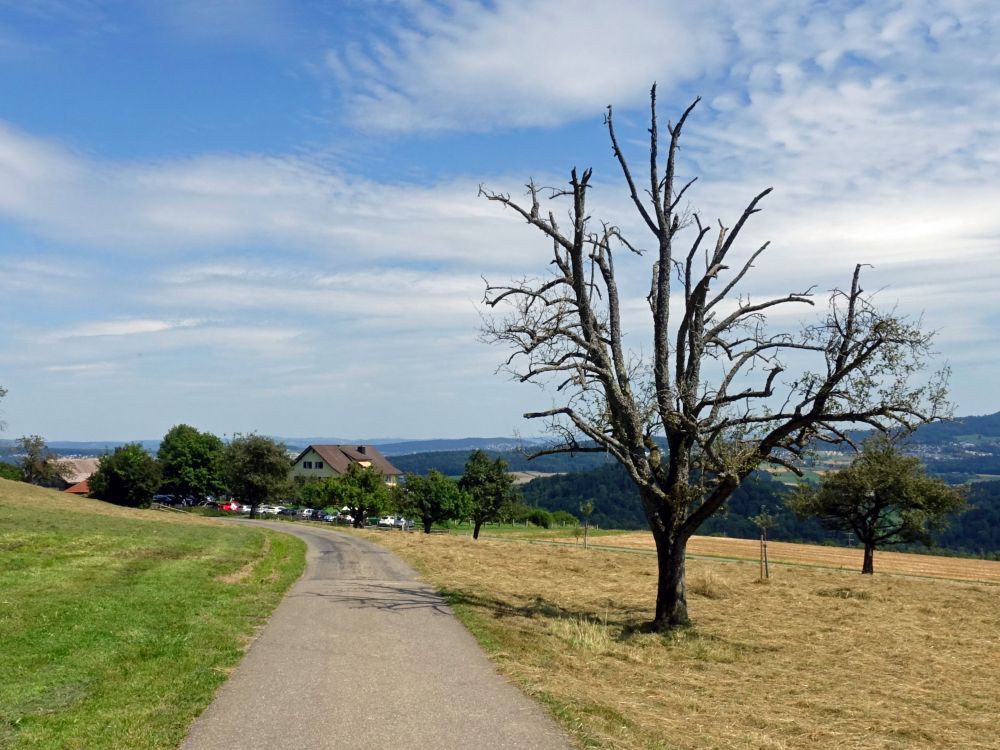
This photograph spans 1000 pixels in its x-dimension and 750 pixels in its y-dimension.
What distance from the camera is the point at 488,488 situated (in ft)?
213

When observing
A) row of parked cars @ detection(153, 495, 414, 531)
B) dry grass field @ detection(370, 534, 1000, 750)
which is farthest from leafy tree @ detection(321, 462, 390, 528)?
dry grass field @ detection(370, 534, 1000, 750)

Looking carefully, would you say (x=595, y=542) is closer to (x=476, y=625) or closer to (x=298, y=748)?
(x=476, y=625)

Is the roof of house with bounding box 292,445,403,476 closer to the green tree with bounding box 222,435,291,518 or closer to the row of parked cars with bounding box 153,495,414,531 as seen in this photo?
the row of parked cars with bounding box 153,495,414,531

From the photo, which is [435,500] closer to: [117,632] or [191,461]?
[191,461]

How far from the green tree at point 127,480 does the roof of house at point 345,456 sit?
36.9m

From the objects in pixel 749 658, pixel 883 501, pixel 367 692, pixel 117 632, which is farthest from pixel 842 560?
pixel 367 692

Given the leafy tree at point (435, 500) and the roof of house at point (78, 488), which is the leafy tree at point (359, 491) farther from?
the roof of house at point (78, 488)

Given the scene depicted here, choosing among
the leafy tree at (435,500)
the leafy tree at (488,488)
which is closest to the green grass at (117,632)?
the leafy tree at (435,500)

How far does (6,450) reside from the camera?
97188mm

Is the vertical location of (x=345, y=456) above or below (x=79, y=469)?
above

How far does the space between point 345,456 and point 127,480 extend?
49219 mm

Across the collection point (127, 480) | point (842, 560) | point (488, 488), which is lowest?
point (842, 560)

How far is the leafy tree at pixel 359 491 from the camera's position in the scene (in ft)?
226

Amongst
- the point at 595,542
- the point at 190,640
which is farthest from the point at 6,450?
the point at 190,640
